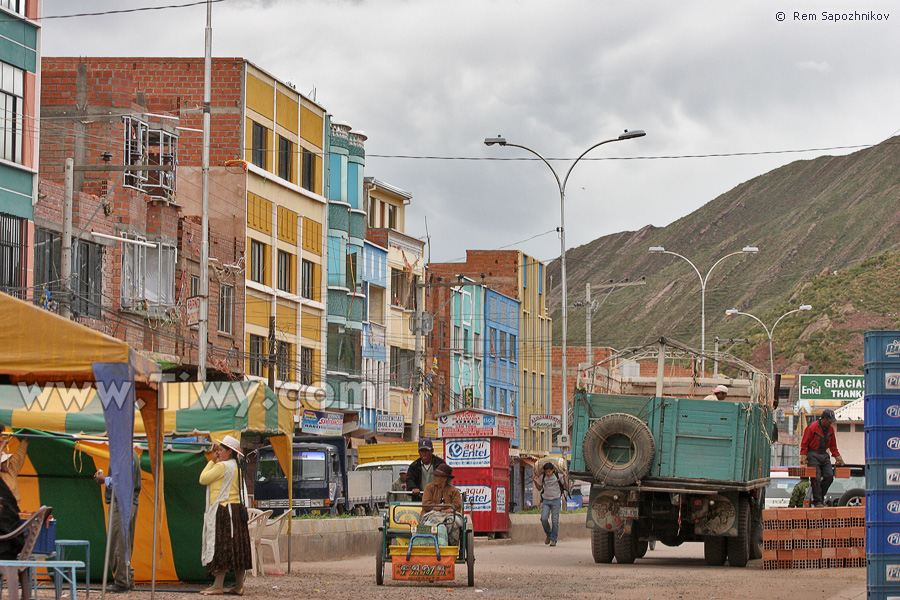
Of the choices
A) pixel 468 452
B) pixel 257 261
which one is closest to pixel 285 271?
pixel 257 261

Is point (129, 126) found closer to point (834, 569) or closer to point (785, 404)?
point (834, 569)

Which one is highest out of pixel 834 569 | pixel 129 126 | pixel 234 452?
pixel 129 126

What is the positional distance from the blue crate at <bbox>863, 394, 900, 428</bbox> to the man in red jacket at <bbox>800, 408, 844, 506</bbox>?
9890 mm

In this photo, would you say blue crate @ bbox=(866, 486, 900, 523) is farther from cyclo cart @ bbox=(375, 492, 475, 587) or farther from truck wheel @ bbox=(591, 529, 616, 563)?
truck wheel @ bbox=(591, 529, 616, 563)

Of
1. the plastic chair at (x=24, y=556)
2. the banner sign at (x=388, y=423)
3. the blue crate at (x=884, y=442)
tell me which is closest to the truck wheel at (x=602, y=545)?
the blue crate at (x=884, y=442)

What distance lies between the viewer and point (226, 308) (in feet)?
156

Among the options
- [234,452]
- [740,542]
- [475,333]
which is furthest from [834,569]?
[475,333]

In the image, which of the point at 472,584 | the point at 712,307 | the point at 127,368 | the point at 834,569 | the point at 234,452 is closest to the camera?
the point at 127,368

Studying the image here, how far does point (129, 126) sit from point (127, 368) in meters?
30.4

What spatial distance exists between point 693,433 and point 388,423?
36.1m

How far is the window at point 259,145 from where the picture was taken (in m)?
51.0

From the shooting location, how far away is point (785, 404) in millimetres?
110625

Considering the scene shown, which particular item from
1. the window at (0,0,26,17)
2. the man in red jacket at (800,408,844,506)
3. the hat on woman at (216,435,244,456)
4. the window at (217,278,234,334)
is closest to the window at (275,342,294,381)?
the window at (217,278,234,334)

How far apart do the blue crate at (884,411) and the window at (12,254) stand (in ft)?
79.0
